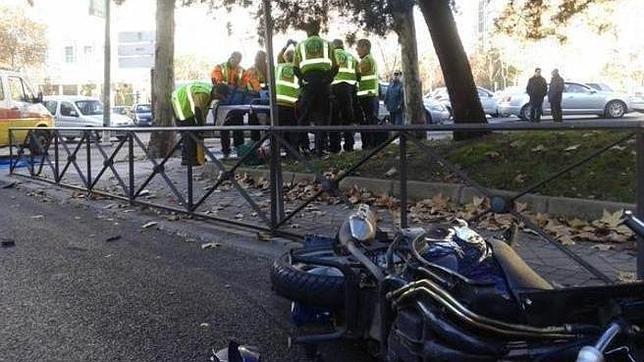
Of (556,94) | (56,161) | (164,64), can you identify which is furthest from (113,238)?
(556,94)

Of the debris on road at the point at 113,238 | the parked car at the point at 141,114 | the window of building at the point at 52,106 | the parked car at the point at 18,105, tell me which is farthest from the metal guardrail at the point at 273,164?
the parked car at the point at 141,114

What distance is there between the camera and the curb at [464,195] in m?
6.17

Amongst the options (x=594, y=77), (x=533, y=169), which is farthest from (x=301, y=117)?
(x=594, y=77)

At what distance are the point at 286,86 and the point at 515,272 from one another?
347 inches

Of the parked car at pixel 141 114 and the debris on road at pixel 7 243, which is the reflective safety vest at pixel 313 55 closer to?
the debris on road at pixel 7 243

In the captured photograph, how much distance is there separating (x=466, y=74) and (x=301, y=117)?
2519mm

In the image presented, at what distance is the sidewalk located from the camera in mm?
5117

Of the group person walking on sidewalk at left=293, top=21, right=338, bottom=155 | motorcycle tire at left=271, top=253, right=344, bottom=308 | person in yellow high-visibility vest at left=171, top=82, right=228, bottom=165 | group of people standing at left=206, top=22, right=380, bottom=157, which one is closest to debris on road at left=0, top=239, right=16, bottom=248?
group of people standing at left=206, top=22, right=380, bottom=157

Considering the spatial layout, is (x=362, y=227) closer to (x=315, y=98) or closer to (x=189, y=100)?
(x=315, y=98)

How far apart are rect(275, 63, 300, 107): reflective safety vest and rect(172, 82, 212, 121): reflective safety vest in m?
1.76

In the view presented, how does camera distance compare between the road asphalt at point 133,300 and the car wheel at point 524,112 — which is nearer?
the road asphalt at point 133,300

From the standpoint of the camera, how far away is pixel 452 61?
9688 millimetres

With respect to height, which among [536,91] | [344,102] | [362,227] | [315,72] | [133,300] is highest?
[536,91]

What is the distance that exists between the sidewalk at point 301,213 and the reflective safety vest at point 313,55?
2054 millimetres
